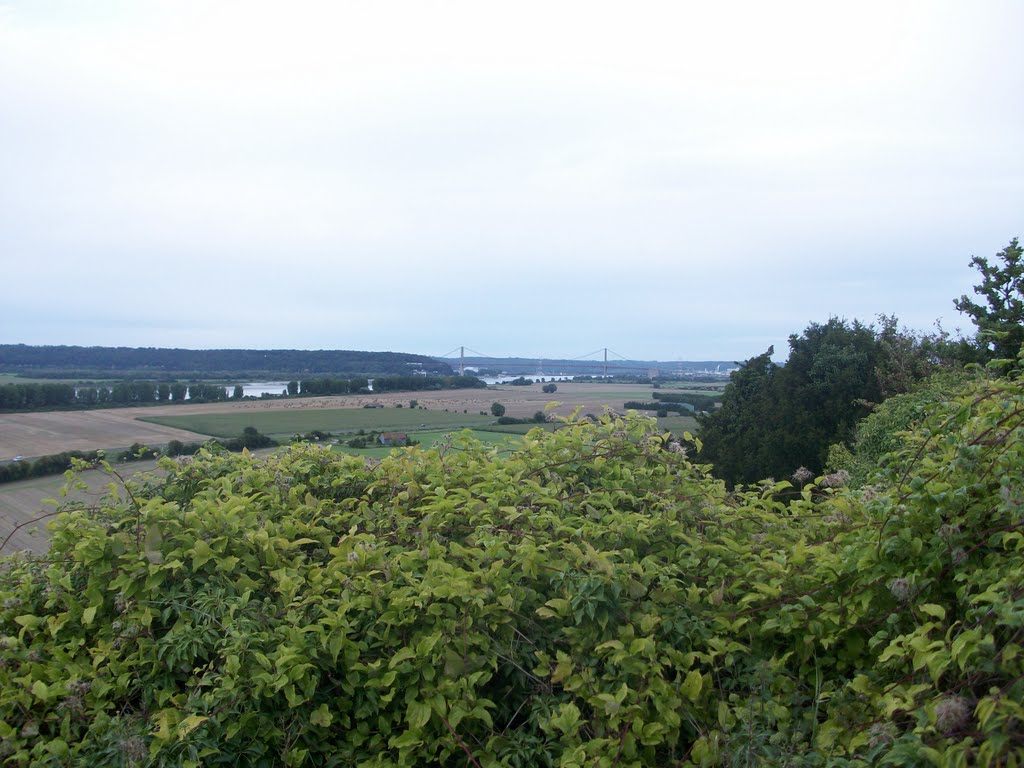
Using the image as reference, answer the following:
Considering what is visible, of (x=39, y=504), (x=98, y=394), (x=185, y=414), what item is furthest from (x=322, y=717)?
(x=98, y=394)

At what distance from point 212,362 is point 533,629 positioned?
557 inches

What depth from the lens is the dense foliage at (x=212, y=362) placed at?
535 inches

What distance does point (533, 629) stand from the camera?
3.06 m

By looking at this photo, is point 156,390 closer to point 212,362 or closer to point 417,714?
point 212,362

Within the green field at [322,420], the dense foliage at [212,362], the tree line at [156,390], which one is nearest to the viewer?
the green field at [322,420]

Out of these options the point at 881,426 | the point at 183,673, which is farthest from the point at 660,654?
the point at 881,426

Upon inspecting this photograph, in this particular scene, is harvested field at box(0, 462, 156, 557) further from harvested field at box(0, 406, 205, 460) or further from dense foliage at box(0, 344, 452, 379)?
dense foliage at box(0, 344, 452, 379)

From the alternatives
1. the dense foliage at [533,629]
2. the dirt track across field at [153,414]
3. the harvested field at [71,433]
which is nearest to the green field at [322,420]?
the dirt track across field at [153,414]

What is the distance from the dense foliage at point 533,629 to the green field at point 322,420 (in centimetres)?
461

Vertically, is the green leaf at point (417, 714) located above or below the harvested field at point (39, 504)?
below

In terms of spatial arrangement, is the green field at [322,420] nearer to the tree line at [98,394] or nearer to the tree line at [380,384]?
the tree line at [98,394]

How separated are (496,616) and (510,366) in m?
19.3

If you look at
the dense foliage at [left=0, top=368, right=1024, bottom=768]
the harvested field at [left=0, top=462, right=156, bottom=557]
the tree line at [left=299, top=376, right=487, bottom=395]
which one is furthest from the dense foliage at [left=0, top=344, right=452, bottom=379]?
the dense foliage at [left=0, top=368, right=1024, bottom=768]

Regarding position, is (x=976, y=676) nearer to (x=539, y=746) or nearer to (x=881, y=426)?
(x=539, y=746)
